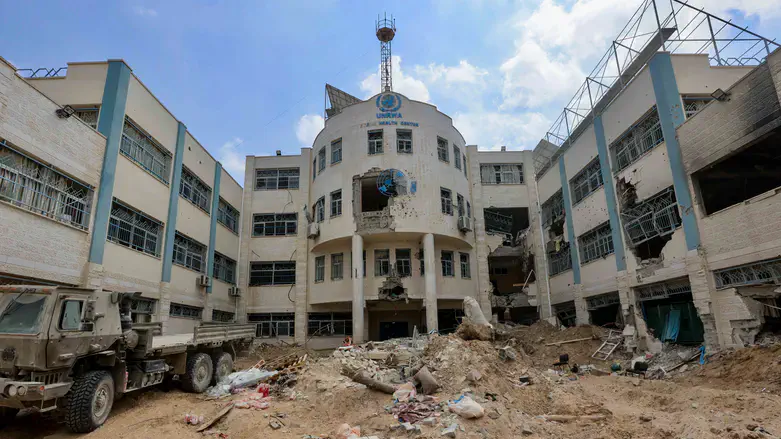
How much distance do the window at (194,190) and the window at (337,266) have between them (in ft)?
24.1

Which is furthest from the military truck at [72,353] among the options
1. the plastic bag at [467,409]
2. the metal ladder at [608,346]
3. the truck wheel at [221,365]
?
the metal ladder at [608,346]

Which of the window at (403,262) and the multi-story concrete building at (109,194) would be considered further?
the window at (403,262)

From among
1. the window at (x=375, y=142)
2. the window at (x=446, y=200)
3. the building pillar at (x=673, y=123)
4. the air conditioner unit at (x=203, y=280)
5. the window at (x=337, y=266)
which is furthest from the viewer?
the window at (x=337, y=266)

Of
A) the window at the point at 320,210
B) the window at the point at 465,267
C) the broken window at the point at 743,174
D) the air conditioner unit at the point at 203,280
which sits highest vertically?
the window at the point at 320,210

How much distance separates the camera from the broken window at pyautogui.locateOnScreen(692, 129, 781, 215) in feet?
45.2

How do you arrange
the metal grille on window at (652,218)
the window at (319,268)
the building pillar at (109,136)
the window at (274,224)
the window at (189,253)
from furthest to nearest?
the window at (274,224) < the window at (319,268) < the window at (189,253) < the metal grille on window at (652,218) < the building pillar at (109,136)

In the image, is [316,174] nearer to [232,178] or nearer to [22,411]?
[232,178]

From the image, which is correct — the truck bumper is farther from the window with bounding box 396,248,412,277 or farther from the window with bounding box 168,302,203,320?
the window with bounding box 396,248,412,277

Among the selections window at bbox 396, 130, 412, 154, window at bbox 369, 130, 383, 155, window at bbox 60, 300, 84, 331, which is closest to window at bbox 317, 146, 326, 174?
window at bbox 369, 130, 383, 155

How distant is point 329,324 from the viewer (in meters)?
24.9

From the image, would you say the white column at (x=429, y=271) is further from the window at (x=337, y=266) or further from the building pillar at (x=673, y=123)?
the building pillar at (x=673, y=123)

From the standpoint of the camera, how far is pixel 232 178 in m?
26.7

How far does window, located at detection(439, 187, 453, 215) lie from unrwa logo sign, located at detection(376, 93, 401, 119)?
4.71 meters

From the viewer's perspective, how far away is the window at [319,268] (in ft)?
79.8
